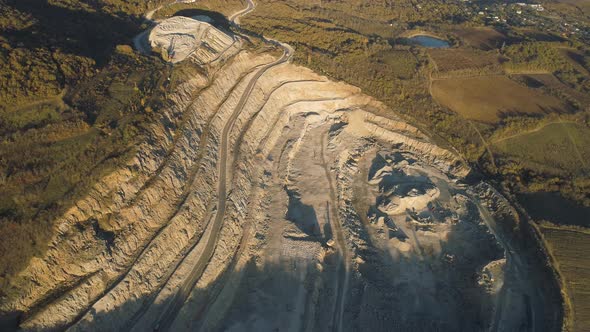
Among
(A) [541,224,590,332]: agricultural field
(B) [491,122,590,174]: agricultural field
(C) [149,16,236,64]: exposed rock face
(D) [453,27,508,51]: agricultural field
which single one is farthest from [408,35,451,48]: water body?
(A) [541,224,590,332]: agricultural field

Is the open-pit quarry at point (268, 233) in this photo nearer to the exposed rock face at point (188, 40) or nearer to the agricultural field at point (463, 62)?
the exposed rock face at point (188, 40)

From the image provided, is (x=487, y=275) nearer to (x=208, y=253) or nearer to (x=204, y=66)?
(x=208, y=253)

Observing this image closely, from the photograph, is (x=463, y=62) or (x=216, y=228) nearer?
(x=216, y=228)

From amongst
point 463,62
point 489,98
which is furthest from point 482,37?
point 489,98

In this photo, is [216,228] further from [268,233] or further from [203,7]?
[203,7]

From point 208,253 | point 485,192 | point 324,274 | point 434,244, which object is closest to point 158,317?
point 208,253
